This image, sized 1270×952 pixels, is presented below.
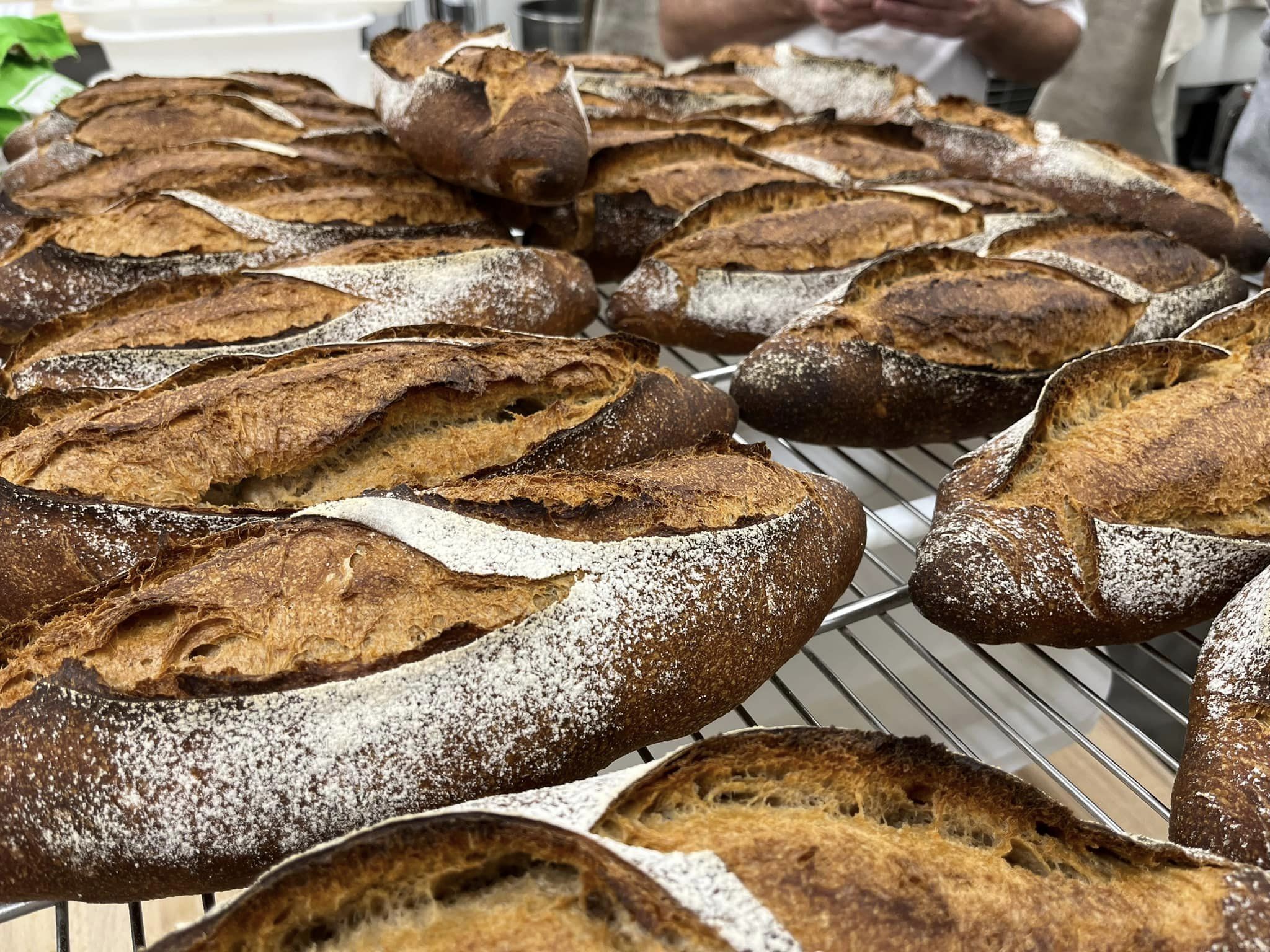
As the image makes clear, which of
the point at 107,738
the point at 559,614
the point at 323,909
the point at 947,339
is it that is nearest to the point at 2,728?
the point at 107,738

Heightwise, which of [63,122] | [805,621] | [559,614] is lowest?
[805,621]

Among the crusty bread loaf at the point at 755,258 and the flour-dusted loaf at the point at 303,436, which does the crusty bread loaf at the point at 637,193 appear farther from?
the flour-dusted loaf at the point at 303,436

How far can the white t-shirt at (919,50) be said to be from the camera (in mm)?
2869

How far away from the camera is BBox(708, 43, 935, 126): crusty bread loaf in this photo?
2.35 meters

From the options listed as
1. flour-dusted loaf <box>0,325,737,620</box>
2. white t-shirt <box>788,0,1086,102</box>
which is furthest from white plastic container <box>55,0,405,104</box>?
flour-dusted loaf <box>0,325,737,620</box>

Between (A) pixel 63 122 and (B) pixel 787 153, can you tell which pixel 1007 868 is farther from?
(A) pixel 63 122

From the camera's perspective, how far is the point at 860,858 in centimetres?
73

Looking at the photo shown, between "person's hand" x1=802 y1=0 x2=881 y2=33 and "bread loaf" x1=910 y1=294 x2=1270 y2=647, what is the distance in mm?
1862

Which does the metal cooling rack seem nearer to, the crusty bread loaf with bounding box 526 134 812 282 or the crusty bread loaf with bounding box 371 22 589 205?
the crusty bread loaf with bounding box 526 134 812 282

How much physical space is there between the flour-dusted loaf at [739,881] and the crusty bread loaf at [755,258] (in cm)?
96

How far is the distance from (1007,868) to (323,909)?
536mm

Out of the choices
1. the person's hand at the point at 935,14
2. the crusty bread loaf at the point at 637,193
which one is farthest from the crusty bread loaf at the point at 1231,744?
the person's hand at the point at 935,14

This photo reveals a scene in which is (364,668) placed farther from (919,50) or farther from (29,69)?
(919,50)

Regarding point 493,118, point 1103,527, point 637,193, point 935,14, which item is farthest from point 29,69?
point 1103,527
